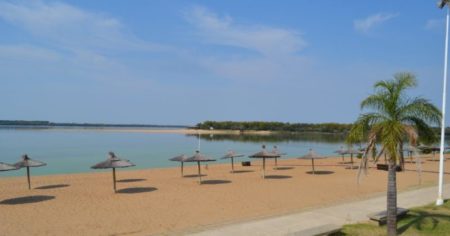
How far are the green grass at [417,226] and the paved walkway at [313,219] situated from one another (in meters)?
0.80

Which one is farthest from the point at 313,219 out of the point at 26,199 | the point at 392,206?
the point at 26,199

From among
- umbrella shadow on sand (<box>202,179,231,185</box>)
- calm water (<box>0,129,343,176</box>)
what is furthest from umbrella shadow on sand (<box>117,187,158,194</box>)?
calm water (<box>0,129,343,176</box>)

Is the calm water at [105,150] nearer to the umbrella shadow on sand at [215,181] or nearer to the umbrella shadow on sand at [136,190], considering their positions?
the umbrella shadow on sand at [136,190]

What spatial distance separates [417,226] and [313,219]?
103 inches

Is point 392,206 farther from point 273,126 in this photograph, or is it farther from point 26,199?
point 273,126

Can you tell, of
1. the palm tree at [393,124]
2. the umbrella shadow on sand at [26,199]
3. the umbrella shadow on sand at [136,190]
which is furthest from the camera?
the umbrella shadow on sand at [136,190]

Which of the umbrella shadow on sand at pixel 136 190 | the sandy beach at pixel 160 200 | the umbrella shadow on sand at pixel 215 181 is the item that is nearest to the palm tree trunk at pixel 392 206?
the sandy beach at pixel 160 200

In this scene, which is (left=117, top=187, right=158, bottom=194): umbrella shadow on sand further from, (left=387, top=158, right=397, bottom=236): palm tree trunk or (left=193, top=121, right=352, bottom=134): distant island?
(left=193, top=121, right=352, bottom=134): distant island

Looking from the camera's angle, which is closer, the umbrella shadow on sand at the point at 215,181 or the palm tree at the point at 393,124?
the palm tree at the point at 393,124

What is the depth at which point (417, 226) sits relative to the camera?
1059 cm

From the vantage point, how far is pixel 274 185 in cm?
2052

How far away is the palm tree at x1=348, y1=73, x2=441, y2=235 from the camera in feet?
29.9

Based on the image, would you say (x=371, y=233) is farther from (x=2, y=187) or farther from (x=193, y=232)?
(x=2, y=187)

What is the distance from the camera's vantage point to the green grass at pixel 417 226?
392 inches
